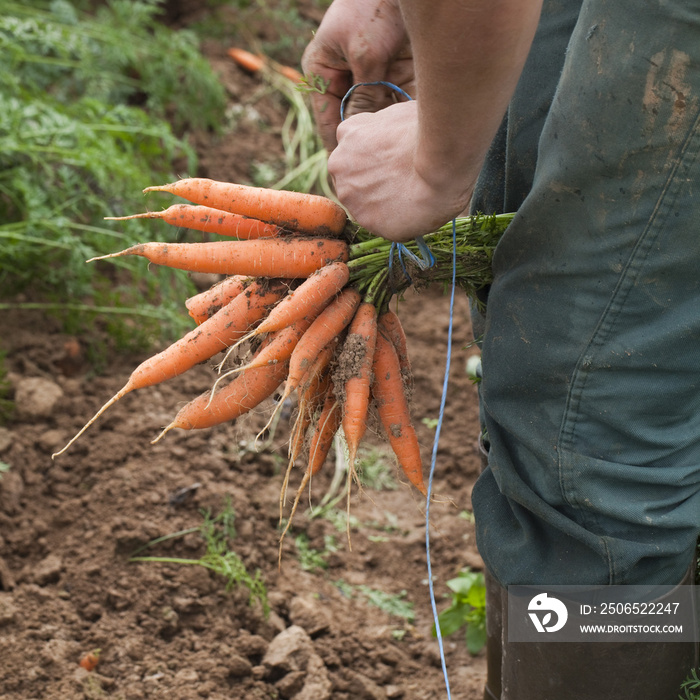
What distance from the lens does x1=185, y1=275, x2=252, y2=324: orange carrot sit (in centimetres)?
184

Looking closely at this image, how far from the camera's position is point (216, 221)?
1.75 metres

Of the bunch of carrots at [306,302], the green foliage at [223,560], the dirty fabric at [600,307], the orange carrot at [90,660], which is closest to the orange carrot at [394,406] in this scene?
the bunch of carrots at [306,302]

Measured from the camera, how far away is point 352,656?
2201 millimetres

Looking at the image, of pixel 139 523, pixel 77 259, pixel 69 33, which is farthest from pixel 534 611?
pixel 69 33

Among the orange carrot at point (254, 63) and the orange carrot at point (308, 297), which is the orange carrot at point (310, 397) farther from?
the orange carrot at point (254, 63)

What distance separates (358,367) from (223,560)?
95 cm

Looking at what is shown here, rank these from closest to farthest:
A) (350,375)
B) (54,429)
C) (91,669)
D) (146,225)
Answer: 1. (350,375)
2. (91,669)
3. (54,429)
4. (146,225)

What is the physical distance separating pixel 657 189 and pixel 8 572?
6.67ft

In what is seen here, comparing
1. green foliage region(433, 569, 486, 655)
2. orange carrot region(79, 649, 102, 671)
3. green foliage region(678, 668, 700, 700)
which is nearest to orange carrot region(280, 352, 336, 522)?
orange carrot region(79, 649, 102, 671)

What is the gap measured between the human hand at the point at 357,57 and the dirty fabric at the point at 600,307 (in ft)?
1.06

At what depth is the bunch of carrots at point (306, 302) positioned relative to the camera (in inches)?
63.7

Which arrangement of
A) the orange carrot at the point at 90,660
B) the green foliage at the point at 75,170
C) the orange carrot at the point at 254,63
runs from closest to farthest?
1. the orange carrot at the point at 90,660
2. the green foliage at the point at 75,170
3. the orange carrot at the point at 254,63

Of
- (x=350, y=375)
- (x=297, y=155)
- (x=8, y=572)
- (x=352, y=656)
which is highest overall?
(x=297, y=155)

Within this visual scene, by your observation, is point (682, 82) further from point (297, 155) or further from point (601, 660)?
point (297, 155)
